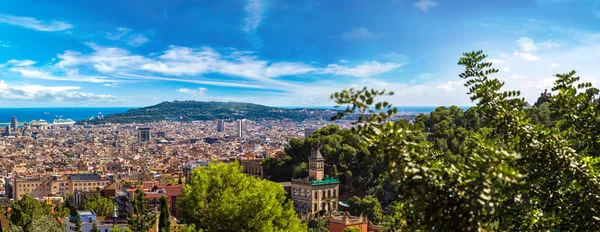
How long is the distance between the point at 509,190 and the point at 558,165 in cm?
76

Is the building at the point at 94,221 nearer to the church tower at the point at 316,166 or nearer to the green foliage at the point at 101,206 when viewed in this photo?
the green foliage at the point at 101,206

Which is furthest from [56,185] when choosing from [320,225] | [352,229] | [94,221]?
[352,229]


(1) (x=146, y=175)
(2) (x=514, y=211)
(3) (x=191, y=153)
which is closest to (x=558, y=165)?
(2) (x=514, y=211)

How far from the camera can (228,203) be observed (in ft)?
29.6

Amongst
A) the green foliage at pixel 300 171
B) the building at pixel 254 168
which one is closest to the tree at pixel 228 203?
the green foliage at pixel 300 171

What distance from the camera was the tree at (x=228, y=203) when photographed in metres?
9.03

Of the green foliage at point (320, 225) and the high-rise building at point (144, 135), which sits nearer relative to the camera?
the green foliage at point (320, 225)

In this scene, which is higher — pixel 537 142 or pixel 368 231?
pixel 537 142

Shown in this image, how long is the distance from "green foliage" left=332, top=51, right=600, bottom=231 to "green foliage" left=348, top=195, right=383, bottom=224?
19.8m

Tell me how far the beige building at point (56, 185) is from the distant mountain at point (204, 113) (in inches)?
4907

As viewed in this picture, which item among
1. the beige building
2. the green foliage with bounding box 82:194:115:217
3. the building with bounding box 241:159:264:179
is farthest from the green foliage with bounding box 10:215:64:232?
the beige building

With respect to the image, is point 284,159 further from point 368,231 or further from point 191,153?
point 191,153

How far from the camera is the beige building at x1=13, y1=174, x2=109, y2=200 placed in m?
44.0

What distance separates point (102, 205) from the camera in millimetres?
30531
